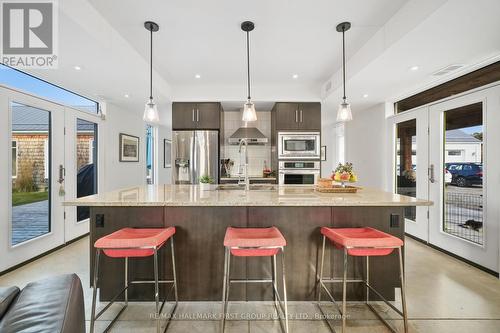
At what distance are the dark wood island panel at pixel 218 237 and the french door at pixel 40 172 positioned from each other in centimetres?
161

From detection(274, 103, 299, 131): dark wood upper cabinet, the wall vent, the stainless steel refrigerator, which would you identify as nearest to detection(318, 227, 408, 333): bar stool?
the wall vent

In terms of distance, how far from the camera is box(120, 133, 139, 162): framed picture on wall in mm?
4566

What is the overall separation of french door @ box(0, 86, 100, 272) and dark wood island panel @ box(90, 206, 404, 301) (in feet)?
5.29

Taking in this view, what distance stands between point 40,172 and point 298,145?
398cm

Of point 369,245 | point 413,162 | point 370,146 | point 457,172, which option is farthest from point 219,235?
point 370,146

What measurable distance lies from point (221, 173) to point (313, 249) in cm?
303

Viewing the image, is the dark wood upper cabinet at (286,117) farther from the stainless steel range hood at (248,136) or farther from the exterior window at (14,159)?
the exterior window at (14,159)

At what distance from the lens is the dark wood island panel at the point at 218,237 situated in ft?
6.76

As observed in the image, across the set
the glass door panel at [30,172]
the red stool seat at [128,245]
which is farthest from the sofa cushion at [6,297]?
the glass door panel at [30,172]

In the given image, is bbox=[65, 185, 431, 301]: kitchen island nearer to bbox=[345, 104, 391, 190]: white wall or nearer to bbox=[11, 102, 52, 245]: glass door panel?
bbox=[11, 102, 52, 245]: glass door panel

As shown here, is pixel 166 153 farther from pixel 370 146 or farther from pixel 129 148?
pixel 370 146

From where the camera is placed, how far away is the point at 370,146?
481cm

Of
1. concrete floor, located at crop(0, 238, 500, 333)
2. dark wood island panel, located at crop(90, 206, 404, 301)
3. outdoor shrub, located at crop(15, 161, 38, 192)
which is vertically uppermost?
outdoor shrub, located at crop(15, 161, 38, 192)

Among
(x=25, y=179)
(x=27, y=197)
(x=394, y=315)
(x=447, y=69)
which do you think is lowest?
(x=394, y=315)
